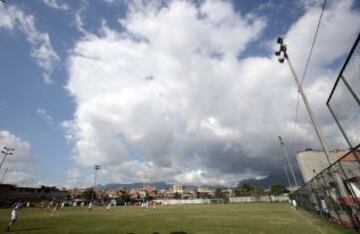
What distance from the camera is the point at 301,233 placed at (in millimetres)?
13367

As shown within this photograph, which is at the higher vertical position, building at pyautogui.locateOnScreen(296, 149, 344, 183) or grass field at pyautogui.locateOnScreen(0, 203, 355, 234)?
building at pyautogui.locateOnScreen(296, 149, 344, 183)

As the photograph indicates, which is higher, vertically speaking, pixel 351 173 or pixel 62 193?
pixel 62 193

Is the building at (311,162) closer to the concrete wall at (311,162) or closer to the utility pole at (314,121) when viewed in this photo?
the concrete wall at (311,162)

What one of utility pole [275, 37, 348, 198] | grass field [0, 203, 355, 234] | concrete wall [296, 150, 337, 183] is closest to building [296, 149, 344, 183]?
concrete wall [296, 150, 337, 183]

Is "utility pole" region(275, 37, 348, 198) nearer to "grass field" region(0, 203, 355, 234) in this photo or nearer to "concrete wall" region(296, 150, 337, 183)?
"grass field" region(0, 203, 355, 234)

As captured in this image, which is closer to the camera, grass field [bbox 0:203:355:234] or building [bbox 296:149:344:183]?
grass field [bbox 0:203:355:234]

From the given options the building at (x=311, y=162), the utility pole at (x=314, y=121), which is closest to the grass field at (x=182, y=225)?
the utility pole at (x=314, y=121)

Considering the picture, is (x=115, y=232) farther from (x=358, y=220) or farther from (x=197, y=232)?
(x=358, y=220)

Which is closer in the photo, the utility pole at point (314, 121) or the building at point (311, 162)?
the utility pole at point (314, 121)

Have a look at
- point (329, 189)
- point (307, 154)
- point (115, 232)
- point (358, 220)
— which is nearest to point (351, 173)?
point (358, 220)

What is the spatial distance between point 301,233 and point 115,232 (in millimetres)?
11104

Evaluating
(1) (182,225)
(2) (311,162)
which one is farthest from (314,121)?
(2) (311,162)

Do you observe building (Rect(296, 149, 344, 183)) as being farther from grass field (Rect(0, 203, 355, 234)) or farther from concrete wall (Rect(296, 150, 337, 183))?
grass field (Rect(0, 203, 355, 234))

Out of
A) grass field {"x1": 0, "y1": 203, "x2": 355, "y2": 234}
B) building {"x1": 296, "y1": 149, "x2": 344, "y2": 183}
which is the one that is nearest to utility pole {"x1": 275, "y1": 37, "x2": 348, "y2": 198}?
grass field {"x1": 0, "y1": 203, "x2": 355, "y2": 234}
